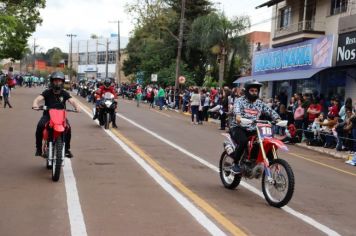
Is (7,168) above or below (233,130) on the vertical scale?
below

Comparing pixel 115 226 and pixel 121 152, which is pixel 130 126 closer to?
pixel 121 152

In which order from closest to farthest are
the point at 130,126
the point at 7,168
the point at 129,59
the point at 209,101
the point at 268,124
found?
the point at 268,124, the point at 7,168, the point at 130,126, the point at 209,101, the point at 129,59

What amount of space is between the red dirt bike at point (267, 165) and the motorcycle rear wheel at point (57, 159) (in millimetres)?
2701

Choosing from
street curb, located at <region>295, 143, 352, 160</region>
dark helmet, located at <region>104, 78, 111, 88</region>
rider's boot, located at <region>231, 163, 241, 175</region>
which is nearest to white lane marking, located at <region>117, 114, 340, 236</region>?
rider's boot, located at <region>231, 163, 241, 175</region>

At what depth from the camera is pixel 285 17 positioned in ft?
116

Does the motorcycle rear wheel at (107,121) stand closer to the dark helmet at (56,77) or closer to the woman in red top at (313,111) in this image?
the woman in red top at (313,111)

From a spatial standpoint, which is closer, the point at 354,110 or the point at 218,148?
the point at 218,148

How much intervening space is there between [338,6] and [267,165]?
72.3 feet

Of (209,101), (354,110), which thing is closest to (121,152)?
(354,110)

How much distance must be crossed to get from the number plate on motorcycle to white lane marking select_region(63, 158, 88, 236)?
2.87m

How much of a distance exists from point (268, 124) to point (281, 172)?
0.85m

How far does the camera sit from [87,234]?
6.33 meters

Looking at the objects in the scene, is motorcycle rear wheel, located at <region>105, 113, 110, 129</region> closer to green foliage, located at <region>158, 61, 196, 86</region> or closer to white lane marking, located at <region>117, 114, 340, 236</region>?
white lane marking, located at <region>117, 114, 340, 236</region>

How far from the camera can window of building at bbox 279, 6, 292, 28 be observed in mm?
34594
